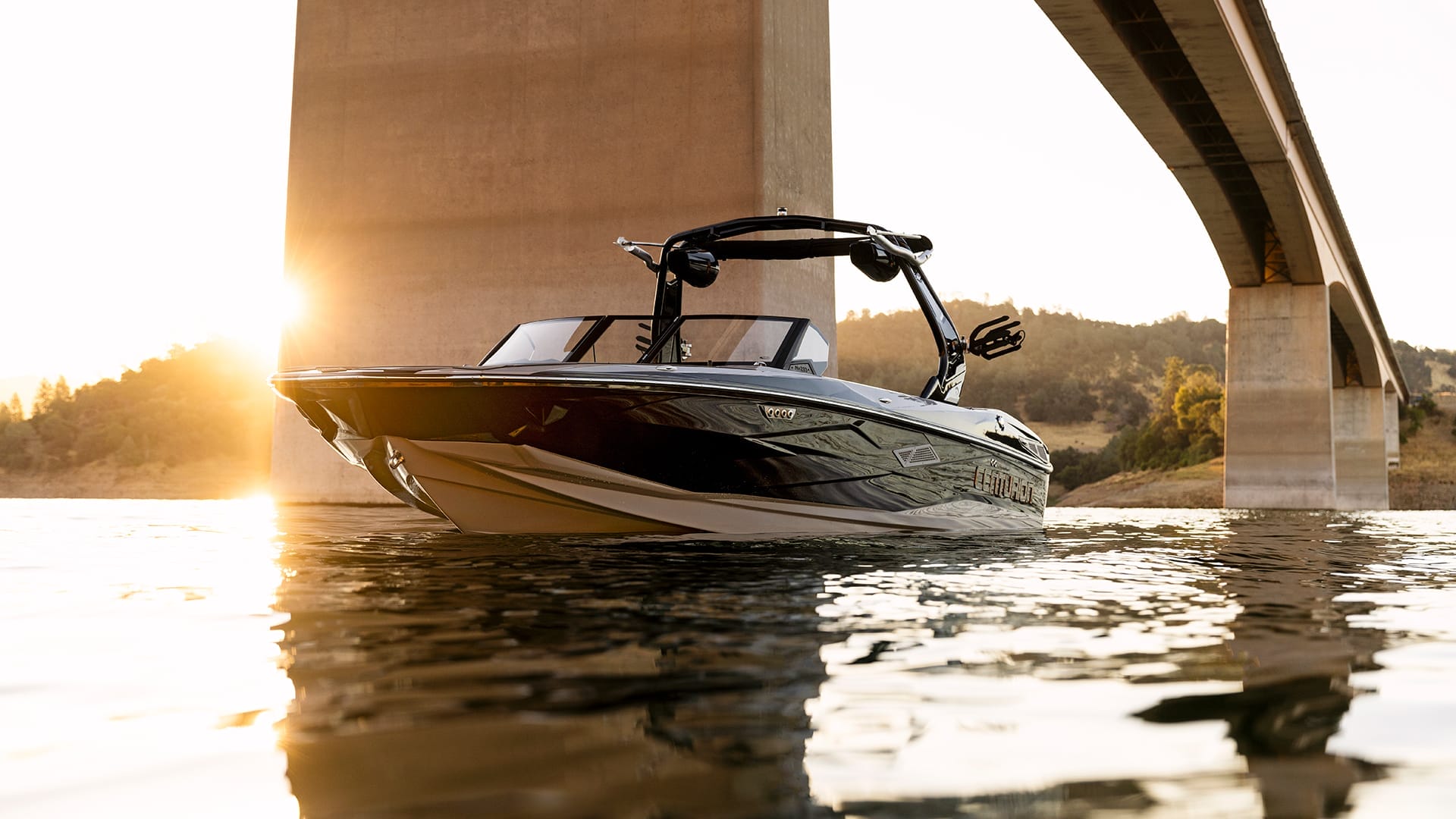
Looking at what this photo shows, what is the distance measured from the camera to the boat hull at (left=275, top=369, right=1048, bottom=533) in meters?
6.28

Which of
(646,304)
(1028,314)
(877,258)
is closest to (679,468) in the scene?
(877,258)

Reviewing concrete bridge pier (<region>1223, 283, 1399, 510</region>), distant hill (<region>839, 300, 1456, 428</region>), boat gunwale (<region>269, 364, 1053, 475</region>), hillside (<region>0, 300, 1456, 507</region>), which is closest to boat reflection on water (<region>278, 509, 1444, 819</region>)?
boat gunwale (<region>269, 364, 1053, 475</region>)

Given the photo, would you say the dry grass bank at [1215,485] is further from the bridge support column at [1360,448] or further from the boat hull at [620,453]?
the boat hull at [620,453]

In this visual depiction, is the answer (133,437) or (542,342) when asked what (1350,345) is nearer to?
(542,342)

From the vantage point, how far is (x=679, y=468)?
6.59m

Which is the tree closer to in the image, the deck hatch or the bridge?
the bridge

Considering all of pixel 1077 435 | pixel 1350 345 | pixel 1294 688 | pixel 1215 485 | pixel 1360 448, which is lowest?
pixel 1215 485

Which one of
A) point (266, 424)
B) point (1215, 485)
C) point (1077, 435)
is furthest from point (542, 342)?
point (1077, 435)

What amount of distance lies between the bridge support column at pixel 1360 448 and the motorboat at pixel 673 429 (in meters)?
38.9

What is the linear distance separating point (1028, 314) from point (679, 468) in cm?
10097

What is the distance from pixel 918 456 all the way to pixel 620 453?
206cm

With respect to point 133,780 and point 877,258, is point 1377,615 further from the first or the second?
point 877,258

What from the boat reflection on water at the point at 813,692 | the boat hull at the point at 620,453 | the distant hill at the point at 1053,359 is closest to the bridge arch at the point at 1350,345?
the distant hill at the point at 1053,359

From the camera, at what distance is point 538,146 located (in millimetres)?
14203
